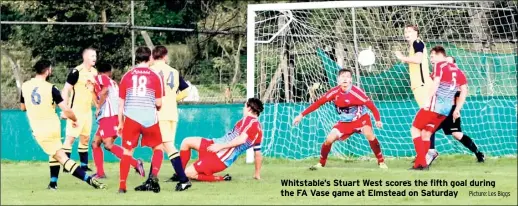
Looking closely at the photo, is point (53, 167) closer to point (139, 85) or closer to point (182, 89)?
point (139, 85)

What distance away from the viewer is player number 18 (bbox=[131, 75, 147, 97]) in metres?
12.2

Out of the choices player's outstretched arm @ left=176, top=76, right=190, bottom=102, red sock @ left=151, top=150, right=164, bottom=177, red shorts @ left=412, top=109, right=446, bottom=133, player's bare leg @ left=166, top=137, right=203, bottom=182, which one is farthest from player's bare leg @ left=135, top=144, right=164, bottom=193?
red shorts @ left=412, top=109, right=446, bottom=133

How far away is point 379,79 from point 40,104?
8435 millimetres

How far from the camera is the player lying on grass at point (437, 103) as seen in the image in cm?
1547

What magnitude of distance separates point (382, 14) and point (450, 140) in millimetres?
3428

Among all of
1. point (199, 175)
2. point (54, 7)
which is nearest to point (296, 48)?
point (199, 175)

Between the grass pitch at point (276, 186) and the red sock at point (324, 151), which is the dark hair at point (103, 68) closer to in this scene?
the grass pitch at point (276, 186)

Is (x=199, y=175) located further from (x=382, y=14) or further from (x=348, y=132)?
(x=382, y=14)

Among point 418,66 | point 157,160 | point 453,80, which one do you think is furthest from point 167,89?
point 453,80

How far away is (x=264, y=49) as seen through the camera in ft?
66.7

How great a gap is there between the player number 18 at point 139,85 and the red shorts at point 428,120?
15.9 feet

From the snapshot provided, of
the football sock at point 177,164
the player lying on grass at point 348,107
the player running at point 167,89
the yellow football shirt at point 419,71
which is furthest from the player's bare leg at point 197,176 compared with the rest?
the yellow football shirt at point 419,71

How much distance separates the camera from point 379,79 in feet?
65.7

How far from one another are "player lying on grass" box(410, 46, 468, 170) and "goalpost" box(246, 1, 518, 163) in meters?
3.52
